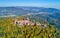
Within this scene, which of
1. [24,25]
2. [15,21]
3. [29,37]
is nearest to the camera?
[29,37]

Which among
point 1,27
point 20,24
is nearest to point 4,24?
point 1,27

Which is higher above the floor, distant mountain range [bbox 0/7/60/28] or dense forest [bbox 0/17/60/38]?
dense forest [bbox 0/17/60/38]

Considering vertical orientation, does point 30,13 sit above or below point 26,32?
below

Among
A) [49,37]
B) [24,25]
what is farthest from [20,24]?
[49,37]

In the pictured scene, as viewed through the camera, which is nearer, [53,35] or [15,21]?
[53,35]

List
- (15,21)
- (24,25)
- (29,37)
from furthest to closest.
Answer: (15,21)
(24,25)
(29,37)

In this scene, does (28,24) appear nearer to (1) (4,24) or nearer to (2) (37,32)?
(2) (37,32)

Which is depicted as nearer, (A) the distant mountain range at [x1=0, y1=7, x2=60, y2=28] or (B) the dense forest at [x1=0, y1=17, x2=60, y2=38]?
(B) the dense forest at [x1=0, y1=17, x2=60, y2=38]

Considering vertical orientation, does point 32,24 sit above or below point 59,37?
above

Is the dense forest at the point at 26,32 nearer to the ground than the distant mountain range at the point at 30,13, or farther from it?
farther from it

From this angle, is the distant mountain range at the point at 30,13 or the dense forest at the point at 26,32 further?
the distant mountain range at the point at 30,13

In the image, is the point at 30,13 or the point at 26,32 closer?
the point at 26,32
